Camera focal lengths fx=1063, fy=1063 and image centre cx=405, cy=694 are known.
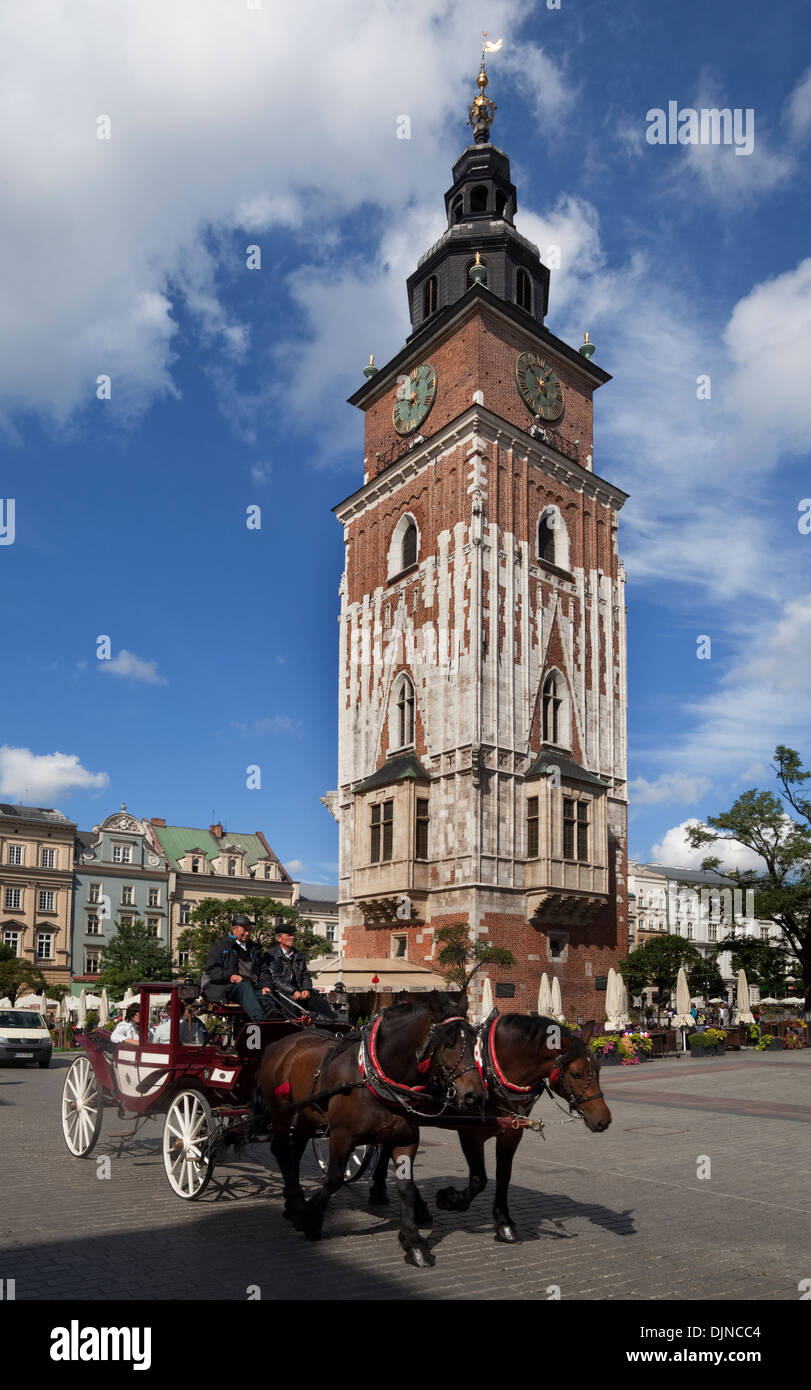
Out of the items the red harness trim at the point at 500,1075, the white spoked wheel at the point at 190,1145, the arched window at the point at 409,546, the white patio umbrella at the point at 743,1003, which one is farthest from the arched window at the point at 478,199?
the red harness trim at the point at 500,1075

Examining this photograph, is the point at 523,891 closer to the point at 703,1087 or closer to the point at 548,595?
the point at 548,595

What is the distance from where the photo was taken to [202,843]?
8894 cm

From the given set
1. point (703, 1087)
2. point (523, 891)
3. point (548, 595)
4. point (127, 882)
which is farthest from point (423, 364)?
point (127, 882)

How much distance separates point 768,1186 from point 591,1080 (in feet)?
14.1

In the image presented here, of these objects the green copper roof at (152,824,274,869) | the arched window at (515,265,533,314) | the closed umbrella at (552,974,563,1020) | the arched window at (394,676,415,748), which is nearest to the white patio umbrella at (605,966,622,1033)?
the closed umbrella at (552,974,563,1020)

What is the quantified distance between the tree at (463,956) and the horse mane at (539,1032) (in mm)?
25567

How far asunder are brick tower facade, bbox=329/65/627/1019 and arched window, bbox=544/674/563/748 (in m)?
0.08

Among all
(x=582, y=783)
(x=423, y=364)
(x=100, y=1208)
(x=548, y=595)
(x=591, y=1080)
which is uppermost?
(x=423, y=364)

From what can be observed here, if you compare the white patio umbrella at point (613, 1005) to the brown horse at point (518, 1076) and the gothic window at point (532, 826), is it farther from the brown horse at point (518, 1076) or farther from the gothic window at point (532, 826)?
the brown horse at point (518, 1076)

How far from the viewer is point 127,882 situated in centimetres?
8138

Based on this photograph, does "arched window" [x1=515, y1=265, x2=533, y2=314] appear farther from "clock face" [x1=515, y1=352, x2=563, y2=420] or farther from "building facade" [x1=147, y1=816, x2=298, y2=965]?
"building facade" [x1=147, y1=816, x2=298, y2=965]

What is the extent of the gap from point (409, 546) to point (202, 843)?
5314cm

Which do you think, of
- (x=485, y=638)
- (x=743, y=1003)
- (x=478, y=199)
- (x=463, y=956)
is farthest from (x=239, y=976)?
(x=478, y=199)

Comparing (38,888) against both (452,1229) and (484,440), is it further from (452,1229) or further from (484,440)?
Answer: (452,1229)
